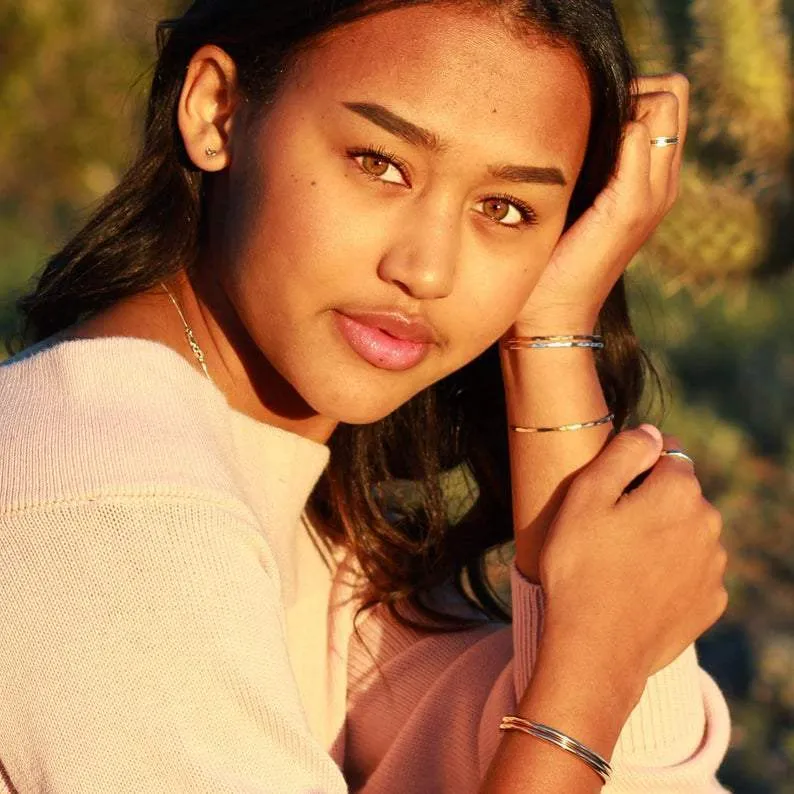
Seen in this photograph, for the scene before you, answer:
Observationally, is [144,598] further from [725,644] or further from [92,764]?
[725,644]

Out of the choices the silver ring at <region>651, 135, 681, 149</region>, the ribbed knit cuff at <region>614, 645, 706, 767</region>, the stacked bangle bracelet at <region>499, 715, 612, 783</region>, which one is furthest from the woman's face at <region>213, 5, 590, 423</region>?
the ribbed knit cuff at <region>614, 645, 706, 767</region>

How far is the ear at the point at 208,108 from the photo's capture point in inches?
79.8

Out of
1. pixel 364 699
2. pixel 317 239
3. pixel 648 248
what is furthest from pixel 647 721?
pixel 648 248

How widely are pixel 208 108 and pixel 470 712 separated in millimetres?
1022

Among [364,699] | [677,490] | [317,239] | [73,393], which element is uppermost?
[317,239]

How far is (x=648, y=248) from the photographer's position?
4273 millimetres

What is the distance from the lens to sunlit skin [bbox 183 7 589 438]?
1821 millimetres

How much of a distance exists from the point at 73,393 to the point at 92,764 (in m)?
0.42

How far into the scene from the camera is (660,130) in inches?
89.0

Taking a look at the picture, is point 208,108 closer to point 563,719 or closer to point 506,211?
point 506,211

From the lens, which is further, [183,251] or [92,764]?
[183,251]

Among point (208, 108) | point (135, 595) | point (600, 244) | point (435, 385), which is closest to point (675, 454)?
point (600, 244)

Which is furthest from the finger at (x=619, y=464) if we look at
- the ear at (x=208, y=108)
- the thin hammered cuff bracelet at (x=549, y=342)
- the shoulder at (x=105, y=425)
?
the ear at (x=208, y=108)

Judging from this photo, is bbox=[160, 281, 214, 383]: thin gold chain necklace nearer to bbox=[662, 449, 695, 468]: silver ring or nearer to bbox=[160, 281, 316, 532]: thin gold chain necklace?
bbox=[160, 281, 316, 532]: thin gold chain necklace
